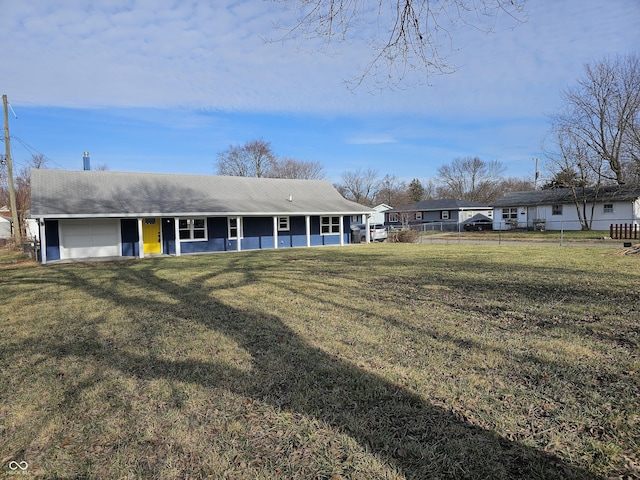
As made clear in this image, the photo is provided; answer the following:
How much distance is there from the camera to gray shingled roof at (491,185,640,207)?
32656 millimetres

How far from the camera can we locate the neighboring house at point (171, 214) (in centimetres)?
1878

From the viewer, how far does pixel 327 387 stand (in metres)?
3.79

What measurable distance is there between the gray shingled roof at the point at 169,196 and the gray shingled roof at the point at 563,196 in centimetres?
2328

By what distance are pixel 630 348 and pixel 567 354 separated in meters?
0.85

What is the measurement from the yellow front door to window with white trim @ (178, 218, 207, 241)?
3.91 feet

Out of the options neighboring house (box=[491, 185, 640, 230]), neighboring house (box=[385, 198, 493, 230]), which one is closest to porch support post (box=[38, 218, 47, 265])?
neighboring house (box=[491, 185, 640, 230])

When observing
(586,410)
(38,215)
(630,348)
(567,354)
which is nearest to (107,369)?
(586,410)

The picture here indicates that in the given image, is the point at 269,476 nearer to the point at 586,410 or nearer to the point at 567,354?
the point at 586,410

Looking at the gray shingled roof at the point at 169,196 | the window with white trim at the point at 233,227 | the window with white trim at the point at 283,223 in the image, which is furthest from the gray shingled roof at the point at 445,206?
the window with white trim at the point at 233,227

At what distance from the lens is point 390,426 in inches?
122

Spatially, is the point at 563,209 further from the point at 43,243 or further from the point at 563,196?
the point at 43,243

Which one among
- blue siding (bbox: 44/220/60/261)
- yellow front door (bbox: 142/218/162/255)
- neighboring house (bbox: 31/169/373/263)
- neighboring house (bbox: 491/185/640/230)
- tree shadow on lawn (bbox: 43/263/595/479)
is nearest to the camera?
tree shadow on lawn (bbox: 43/263/595/479)

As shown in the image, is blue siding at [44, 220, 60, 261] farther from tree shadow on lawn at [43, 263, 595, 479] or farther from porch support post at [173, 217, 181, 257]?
tree shadow on lawn at [43, 263, 595, 479]

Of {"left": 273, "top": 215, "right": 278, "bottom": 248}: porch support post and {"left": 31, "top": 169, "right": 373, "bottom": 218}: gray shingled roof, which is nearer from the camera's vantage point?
{"left": 31, "top": 169, "right": 373, "bottom": 218}: gray shingled roof
